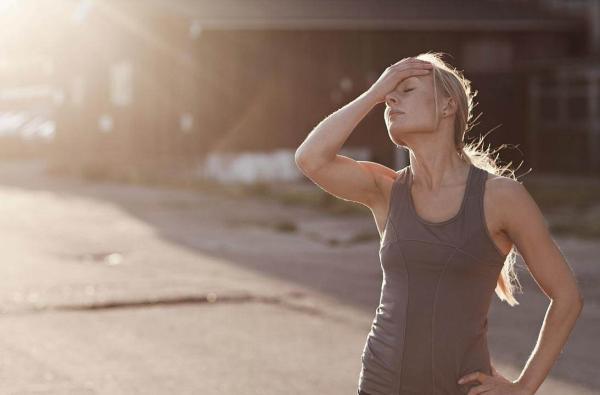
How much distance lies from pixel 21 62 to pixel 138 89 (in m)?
22.3

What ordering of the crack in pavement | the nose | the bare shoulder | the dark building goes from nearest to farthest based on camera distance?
the bare shoulder
the nose
the crack in pavement
the dark building

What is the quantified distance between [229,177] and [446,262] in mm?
27225

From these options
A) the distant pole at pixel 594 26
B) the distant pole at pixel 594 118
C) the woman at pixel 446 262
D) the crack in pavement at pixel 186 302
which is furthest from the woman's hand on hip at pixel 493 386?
the distant pole at pixel 594 26

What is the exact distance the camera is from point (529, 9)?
36.3 metres

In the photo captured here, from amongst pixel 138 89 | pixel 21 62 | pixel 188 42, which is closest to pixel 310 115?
pixel 188 42

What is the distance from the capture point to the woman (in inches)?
134

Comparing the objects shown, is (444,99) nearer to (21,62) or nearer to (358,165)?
(358,165)

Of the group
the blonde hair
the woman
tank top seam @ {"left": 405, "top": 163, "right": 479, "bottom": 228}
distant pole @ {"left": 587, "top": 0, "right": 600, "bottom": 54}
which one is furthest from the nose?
distant pole @ {"left": 587, "top": 0, "right": 600, "bottom": 54}

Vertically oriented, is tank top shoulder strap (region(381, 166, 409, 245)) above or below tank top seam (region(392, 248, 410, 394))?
above

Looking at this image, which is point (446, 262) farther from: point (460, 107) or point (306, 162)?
point (306, 162)

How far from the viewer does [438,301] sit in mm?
3418

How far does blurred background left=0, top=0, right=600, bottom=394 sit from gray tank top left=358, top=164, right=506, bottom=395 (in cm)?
369

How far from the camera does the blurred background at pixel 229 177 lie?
8.44m

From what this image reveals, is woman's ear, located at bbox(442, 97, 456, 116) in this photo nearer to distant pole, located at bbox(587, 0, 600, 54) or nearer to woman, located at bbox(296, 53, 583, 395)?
woman, located at bbox(296, 53, 583, 395)
